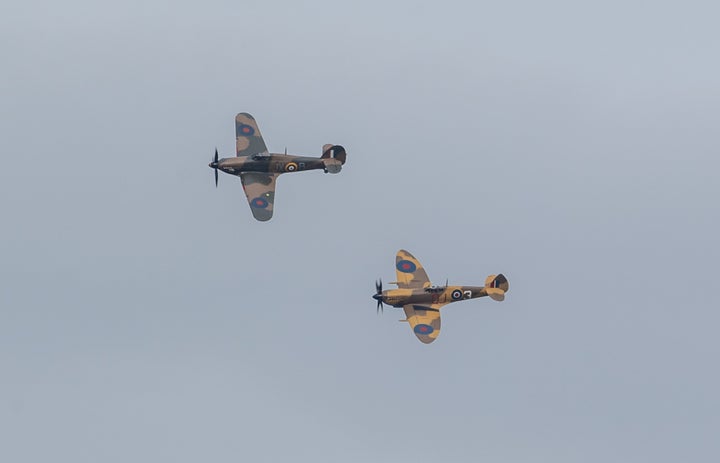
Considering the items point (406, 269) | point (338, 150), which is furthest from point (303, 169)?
point (406, 269)

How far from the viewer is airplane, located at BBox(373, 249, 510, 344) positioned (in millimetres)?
142125

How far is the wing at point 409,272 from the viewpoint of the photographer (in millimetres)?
145875

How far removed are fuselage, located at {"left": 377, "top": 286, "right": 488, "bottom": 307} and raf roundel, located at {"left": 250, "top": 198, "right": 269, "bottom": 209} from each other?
15.9 meters

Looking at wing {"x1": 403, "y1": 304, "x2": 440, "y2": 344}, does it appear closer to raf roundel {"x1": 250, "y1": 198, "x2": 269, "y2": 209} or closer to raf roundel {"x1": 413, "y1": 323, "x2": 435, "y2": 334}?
raf roundel {"x1": 413, "y1": 323, "x2": 435, "y2": 334}

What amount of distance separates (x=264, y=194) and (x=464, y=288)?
22.8 metres

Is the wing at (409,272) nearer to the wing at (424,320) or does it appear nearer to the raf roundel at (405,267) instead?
the raf roundel at (405,267)

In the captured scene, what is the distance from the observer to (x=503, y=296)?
146 m

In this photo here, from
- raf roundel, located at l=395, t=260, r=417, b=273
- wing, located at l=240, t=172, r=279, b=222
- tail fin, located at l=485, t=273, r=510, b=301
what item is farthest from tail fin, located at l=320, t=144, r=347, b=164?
tail fin, located at l=485, t=273, r=510, b=301

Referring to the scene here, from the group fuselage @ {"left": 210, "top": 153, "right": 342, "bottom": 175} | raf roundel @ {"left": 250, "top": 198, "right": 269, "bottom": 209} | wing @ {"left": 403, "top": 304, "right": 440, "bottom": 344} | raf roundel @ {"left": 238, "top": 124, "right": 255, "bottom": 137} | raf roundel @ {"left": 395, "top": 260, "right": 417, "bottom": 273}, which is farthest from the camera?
raf roundel @ {"left": 238, "top": 124, "right": 255, "bottom": 137}

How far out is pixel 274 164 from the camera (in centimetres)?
15200

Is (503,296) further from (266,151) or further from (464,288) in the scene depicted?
(266,151)

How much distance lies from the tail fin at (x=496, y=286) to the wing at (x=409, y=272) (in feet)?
20.2

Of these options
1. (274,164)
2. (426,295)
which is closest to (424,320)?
(426,295)

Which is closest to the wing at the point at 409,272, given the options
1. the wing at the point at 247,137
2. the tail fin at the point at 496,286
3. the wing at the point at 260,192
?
the tail fin at the point at 496,286
